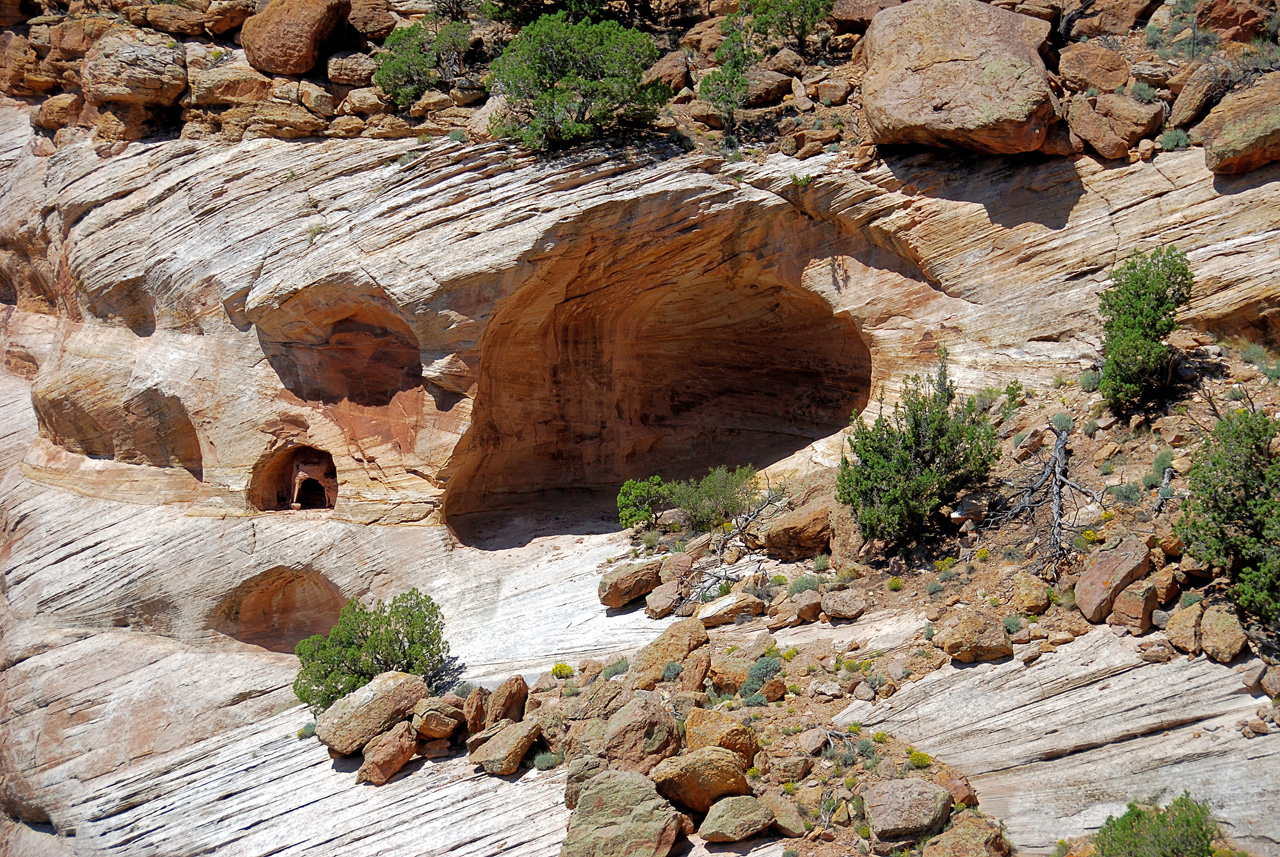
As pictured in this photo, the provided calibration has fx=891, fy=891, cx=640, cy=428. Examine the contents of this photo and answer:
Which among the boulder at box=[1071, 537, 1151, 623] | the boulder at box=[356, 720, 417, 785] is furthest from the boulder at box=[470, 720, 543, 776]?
the boulder at box=[1071, 537, 1151, 623]

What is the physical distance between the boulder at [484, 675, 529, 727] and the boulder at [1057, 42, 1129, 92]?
39.3ft

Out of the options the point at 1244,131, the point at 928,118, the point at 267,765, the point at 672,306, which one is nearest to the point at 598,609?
the point at 267,765

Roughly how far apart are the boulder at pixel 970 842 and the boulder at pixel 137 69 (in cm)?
1832

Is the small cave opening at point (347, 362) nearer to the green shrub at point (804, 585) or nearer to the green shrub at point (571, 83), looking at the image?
the green shrub at point (571, 83)

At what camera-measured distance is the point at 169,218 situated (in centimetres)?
1680

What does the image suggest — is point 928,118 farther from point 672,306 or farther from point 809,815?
point 809,815

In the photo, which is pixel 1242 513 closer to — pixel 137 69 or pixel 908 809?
pixel 908 809

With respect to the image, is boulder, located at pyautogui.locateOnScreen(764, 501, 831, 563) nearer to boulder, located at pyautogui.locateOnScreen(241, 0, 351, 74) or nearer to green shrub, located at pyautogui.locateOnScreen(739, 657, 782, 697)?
green shrub, located at pyautogui.locateOnScreen(739, 657, 782, 697)

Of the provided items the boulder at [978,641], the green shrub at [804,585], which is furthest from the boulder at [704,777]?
the green shrub at [804,585]

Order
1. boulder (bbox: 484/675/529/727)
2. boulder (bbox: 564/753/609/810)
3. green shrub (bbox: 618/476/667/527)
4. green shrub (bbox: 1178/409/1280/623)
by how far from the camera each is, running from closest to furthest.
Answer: green shrub (bbox: 1178/409/1280/623) → boulder (bbox: 564/753/609/810) → boulder (bbox: 484/675/529/727) → green shrub (bbox: 618/476/667/527)

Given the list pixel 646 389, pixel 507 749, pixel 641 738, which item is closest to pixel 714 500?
pixel 646 389

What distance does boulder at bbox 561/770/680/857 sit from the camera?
757cm

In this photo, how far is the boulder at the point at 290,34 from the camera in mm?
17031

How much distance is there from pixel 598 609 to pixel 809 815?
553cm
